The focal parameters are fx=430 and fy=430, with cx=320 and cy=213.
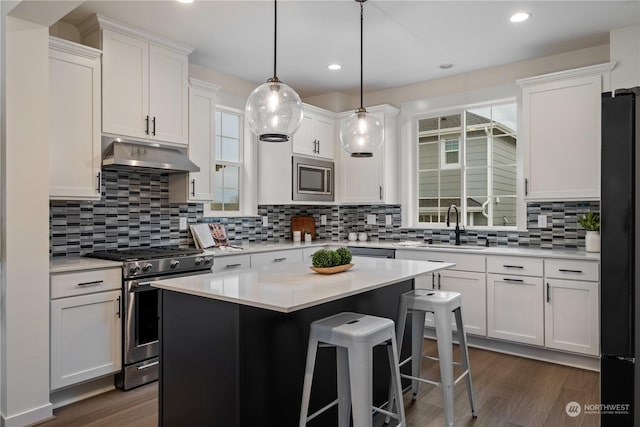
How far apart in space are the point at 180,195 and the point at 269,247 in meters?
0.98

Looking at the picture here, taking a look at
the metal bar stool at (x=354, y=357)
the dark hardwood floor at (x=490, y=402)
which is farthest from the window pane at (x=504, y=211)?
the metal bar stool at (x=354, y=357)

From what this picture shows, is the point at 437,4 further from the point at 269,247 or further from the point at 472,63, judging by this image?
the point at 269,247

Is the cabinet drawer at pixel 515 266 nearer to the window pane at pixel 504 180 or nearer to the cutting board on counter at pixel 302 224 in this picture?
the window pane at pixel 504 180

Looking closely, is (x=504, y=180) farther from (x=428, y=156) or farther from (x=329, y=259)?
(x=329, y=259)

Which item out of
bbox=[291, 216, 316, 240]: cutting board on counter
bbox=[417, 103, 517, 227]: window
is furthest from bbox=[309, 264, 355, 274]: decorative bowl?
bbox=[291, 216, 316, 240]: cutting board on counter

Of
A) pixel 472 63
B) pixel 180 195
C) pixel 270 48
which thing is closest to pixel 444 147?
pixel 472 63

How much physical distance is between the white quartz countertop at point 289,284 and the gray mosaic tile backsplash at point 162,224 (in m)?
1.57

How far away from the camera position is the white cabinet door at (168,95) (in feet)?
11.2

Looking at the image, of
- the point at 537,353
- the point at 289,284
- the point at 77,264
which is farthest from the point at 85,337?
the point at 537,353

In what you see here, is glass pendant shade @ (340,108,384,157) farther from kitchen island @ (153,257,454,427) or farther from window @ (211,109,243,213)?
window @ (211,109,243,213)

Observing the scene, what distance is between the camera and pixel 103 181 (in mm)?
3447

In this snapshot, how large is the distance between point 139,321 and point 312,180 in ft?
8.01

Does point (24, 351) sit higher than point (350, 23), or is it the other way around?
point (350, 23)

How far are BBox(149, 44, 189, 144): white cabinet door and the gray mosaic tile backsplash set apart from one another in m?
0.50
